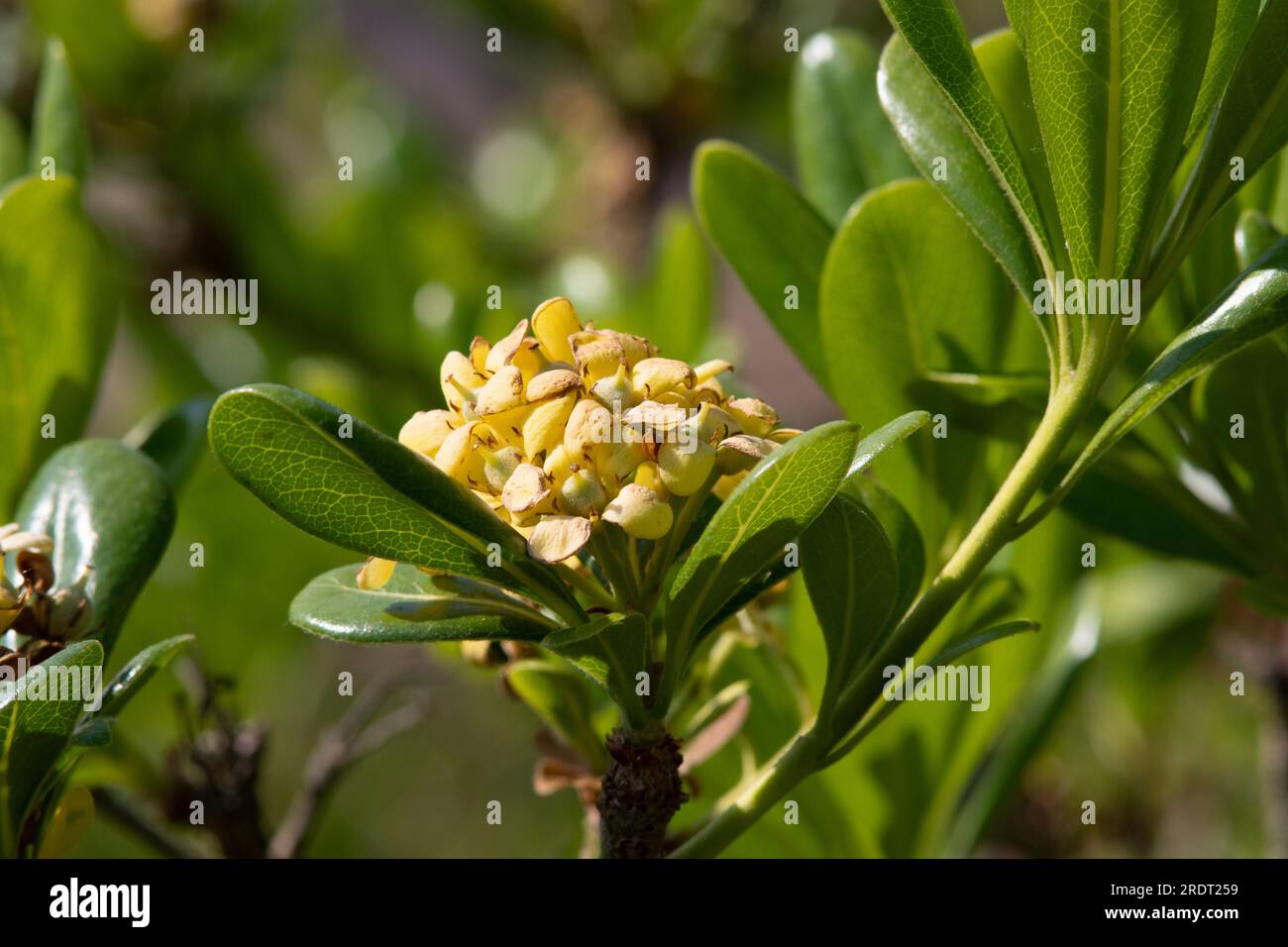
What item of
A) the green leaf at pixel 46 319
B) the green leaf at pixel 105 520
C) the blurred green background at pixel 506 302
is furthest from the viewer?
the blurred green background at pixel 506 302

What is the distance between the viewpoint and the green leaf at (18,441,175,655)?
863mm

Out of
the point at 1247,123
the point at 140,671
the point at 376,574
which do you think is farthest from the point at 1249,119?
the point at 140,671

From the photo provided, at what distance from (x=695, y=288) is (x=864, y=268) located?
1.84ft

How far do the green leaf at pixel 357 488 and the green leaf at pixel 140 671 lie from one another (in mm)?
100

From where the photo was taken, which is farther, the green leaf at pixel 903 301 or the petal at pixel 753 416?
the green leaf at pixel 903 301

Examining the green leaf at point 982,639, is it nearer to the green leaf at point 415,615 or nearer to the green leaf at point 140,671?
the green leaf at point 415,615

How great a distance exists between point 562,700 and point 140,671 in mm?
289

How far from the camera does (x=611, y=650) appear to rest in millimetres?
715

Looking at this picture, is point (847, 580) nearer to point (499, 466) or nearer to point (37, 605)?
point (499, 466)

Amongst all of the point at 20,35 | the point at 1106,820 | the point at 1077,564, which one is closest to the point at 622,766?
the point at 1077,564

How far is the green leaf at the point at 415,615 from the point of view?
0.72 meters

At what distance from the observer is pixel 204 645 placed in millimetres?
1735
